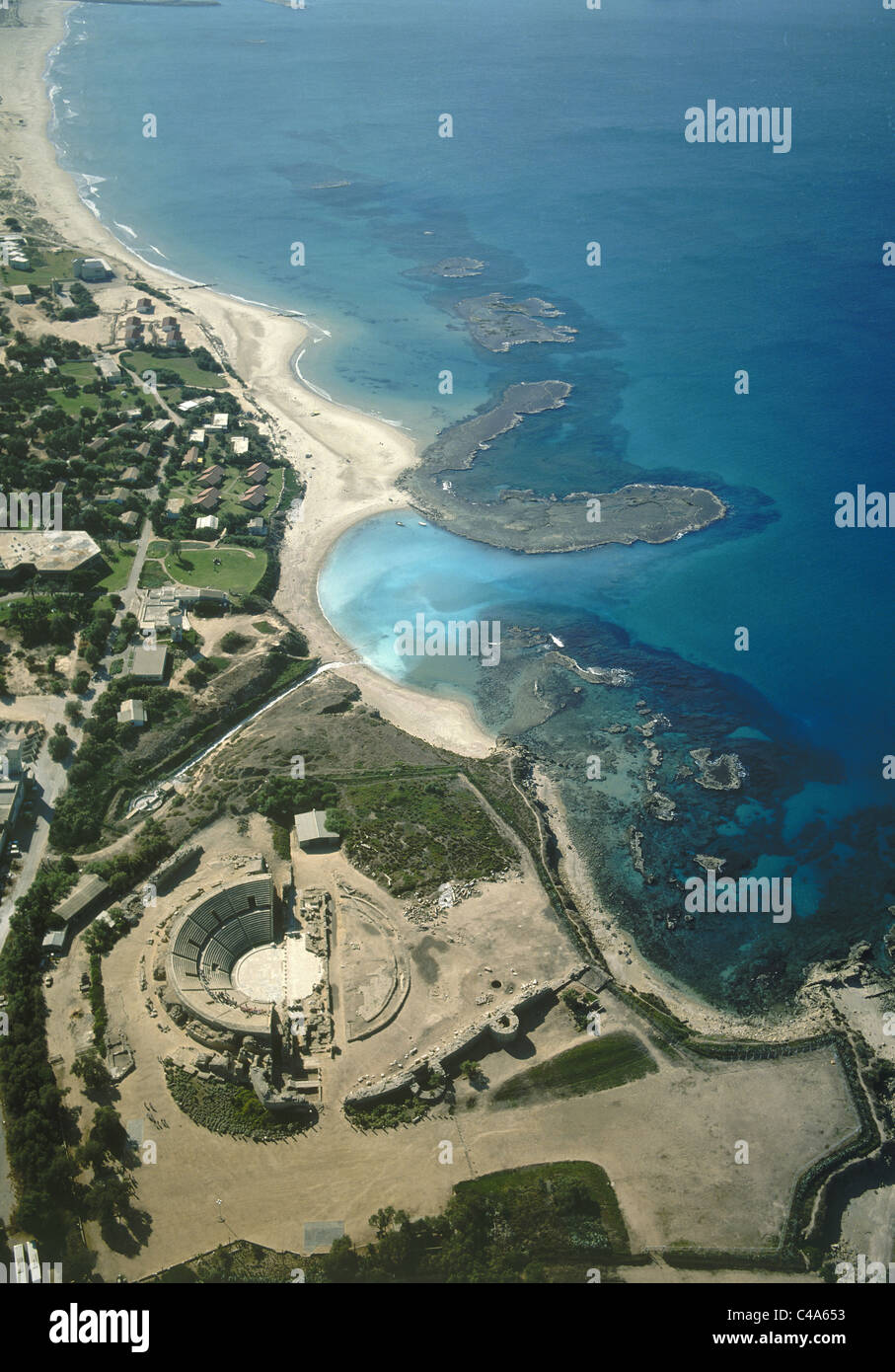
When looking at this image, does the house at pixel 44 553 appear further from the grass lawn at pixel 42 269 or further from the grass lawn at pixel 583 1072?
the grass lawn at pixel 42 269

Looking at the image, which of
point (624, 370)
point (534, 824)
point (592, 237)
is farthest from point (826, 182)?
point (534, 824)

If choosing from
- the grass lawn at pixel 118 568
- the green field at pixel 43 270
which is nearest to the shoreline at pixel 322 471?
the green field at pixel 43 270

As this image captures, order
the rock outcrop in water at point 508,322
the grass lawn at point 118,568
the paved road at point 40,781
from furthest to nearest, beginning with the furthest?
the rock outcrop in water at point 508,322 → the grass lawn at point 118,568 → the paved road at point 40,781

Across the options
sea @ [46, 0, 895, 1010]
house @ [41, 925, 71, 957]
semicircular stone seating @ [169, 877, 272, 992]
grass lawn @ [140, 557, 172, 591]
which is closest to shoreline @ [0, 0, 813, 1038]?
sea @ [46, 0, 895, 1010]

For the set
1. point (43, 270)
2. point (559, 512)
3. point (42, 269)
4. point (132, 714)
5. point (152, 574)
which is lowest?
point (132, 714)

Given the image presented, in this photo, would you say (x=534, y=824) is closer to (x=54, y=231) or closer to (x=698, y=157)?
(x=54, y=231)

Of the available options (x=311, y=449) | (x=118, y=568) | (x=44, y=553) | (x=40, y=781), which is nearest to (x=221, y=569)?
(x=118, y=568)

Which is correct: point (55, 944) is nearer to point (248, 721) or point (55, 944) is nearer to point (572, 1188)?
point (248, 721)
